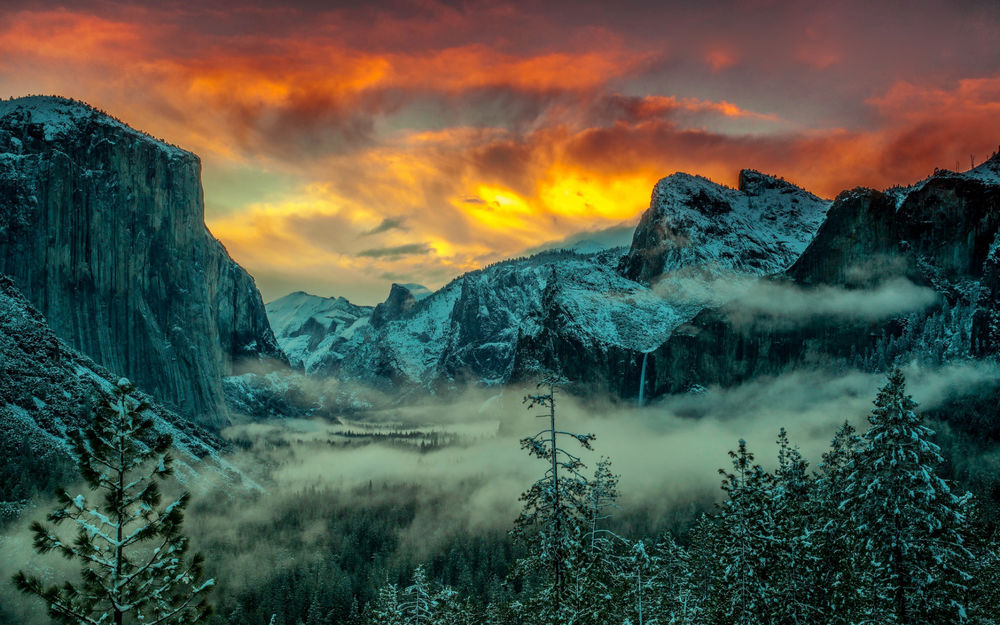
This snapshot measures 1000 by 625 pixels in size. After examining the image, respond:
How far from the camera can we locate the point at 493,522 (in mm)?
192625

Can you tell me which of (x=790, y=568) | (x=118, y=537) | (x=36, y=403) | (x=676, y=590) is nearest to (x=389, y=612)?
(x=676, y=590)

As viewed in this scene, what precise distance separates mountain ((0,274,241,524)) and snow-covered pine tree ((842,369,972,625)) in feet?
369

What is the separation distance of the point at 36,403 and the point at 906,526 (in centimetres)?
15620

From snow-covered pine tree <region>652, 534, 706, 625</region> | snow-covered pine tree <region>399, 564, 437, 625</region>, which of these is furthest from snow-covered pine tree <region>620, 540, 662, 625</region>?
snow-covered pine tree <region>399, 564, 437, 625</region>

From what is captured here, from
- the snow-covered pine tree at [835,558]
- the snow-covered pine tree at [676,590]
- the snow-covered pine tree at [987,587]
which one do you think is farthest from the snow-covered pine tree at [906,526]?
the snow-covered pine tree at [676,590]

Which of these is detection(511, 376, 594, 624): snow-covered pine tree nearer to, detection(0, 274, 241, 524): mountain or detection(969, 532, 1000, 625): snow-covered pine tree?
detection(969, 532, 1000, 625): snow-covered pine tree

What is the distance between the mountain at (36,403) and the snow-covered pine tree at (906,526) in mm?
112540

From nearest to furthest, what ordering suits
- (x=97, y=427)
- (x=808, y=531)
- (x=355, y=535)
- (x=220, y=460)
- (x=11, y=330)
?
(x=97, y=427) < (x=808, y=531) < (x=11, y=330) < (x=355, y=535) < (x=220, y=460)

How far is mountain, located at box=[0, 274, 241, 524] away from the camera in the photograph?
11312 centimetres

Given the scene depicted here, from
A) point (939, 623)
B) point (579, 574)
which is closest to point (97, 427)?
point (579, 574)

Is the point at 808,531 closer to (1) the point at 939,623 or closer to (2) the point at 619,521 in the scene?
(1) the point at 939,623

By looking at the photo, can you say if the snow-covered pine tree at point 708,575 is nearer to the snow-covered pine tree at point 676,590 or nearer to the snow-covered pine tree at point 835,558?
the snow-covered pine tree at point 676,590

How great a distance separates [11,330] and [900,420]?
17043cm

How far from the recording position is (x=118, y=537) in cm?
2011
